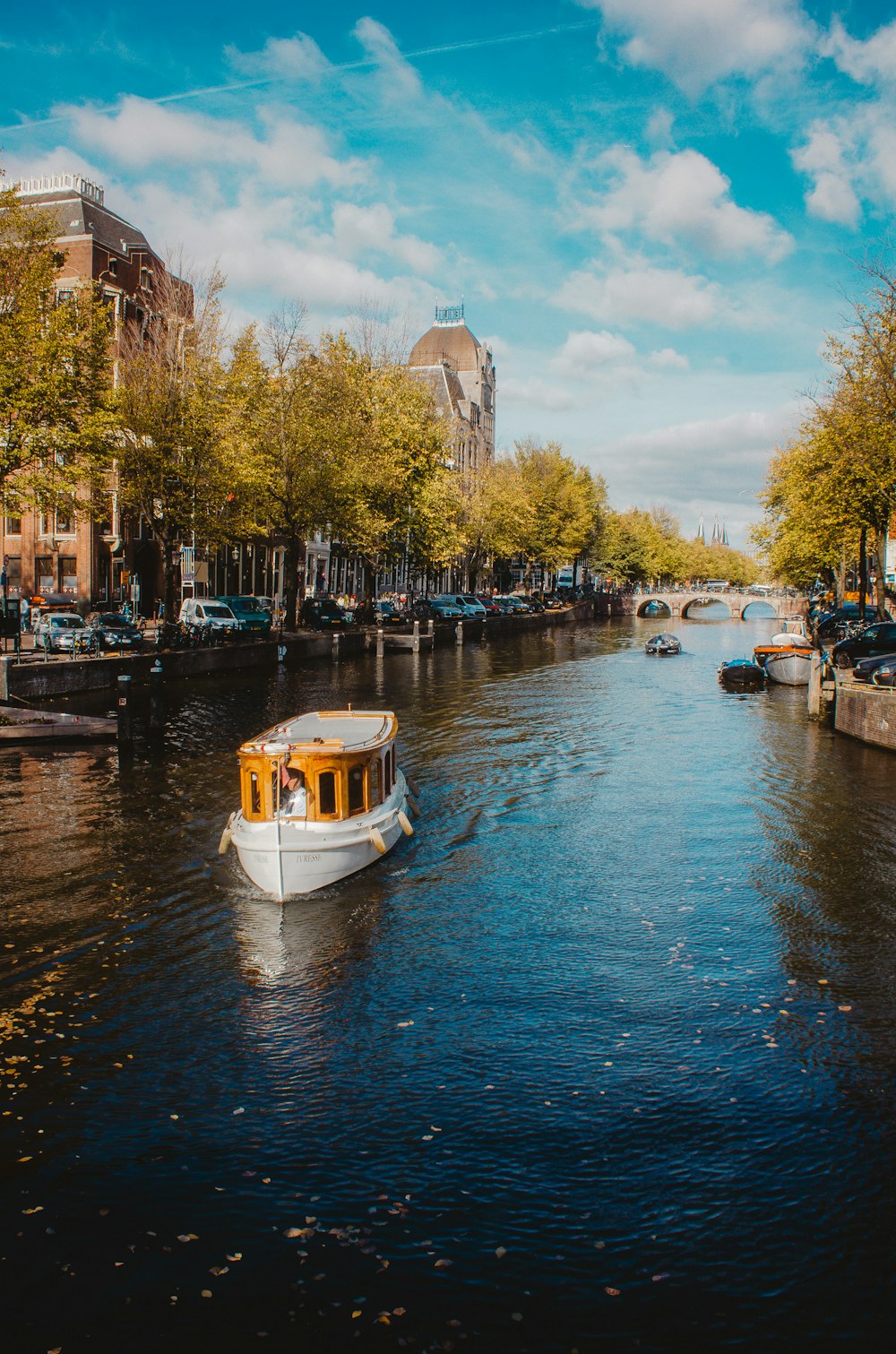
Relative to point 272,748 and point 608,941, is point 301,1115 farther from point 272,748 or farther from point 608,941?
point 272,748

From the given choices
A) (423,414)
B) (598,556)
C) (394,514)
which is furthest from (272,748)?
(598,556)

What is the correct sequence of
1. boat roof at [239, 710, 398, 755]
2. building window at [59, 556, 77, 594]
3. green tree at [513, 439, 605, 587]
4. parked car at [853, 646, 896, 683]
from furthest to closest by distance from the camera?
green tree at [513, 439, 605, 587] < building window at [59, 556, 77, 594] < parked car at [853, 646, 896, 683] < boat roof at [239, 710, 398, 755]

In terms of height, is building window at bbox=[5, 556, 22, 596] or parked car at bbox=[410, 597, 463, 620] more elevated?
building window at bbox=[5, 556, 22, 596]

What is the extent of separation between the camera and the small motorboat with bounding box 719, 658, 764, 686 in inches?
1886

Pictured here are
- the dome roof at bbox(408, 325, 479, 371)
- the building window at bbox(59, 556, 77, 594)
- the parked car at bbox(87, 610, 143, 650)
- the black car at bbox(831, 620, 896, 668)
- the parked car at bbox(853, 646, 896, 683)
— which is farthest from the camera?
the dome roof at bbox(408, 325, 479, 371)

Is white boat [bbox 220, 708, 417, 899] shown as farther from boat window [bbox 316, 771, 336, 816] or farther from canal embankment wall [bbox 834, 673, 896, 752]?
canal embankment wall [bbox 834, 673, 896, 752]

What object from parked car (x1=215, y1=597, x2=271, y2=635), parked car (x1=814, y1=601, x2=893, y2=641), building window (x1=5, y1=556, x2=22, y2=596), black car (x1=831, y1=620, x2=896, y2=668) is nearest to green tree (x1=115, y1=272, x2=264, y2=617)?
parked car (x1=215, y1=597, x2=271, y2=635)

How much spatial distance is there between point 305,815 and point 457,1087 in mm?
A: 7066

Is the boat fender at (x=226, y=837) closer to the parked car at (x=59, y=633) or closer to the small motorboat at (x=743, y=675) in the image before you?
the parked car at (x=59, y=633)

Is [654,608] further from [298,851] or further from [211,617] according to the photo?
[298,851]

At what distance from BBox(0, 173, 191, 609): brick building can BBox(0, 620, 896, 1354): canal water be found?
141 feet

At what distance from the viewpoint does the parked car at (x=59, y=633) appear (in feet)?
133

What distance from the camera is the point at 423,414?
66750 millimetres

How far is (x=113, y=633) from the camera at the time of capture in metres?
43.7
